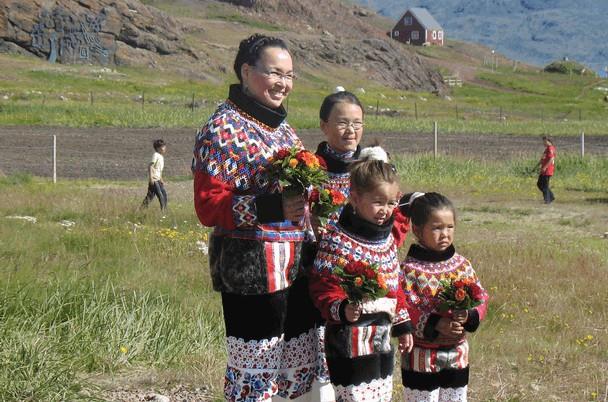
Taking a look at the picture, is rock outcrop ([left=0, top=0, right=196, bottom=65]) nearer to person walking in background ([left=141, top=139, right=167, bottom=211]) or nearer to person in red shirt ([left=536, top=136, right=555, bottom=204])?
person in red shirt ([left=536, top=136, right=555, bottom=204])

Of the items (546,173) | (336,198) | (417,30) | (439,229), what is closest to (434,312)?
(439,229)

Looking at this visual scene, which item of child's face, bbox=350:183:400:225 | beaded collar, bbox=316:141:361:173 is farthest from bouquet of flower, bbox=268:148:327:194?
beaded collar, bbox=316:141:361:173

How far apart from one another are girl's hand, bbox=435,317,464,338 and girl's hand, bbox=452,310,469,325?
0.02m

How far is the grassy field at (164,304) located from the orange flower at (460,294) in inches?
65.6

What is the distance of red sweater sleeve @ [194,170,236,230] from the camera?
4.19m

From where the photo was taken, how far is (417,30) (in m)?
153

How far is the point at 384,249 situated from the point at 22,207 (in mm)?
11013

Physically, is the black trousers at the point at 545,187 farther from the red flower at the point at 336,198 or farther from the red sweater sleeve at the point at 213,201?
the red sweater sleeve at the point at 213,201

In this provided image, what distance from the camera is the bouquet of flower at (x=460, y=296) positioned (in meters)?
4.71

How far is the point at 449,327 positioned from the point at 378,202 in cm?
79

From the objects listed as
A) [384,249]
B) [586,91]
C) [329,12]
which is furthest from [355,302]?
[329,12]

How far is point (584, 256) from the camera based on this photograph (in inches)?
463

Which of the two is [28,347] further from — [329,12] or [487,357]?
[329,12]

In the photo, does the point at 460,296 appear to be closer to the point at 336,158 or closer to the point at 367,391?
the point at 367,391
